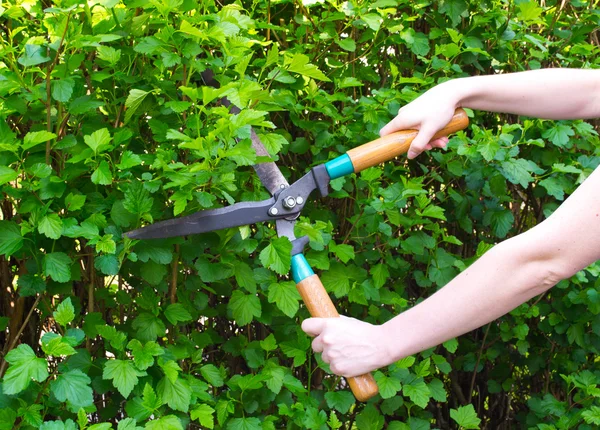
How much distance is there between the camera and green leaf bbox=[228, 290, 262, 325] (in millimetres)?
2180

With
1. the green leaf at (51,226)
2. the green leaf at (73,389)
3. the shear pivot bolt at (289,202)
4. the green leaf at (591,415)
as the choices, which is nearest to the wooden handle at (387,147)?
the shear pivot bolt at (289,202)

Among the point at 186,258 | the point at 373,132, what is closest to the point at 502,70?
the point at 373,132

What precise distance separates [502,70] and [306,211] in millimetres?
1165

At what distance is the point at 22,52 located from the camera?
1920mm

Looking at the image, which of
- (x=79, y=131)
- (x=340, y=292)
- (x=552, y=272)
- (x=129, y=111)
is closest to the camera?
(x=552, y=272)

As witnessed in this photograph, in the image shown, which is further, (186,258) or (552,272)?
(186,258)

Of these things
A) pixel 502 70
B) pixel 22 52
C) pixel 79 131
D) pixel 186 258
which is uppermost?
pixel 22 52

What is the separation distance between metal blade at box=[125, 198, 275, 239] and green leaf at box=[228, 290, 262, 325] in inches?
15.1

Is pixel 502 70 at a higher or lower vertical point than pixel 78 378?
lower

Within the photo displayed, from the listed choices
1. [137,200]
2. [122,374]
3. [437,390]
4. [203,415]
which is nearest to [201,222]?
[137,200]

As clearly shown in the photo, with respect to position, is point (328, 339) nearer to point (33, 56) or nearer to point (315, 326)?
point (315, 326)

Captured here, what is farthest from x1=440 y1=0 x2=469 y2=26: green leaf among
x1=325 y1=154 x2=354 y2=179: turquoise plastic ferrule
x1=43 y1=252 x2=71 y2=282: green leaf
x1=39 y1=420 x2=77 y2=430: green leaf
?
x1=39 y1=420 x2=77 y2=430: green leaf

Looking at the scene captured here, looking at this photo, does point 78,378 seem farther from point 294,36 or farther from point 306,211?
point 294,36

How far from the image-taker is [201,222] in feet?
6.05
